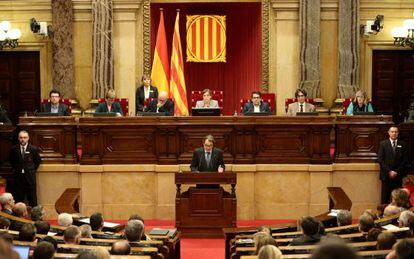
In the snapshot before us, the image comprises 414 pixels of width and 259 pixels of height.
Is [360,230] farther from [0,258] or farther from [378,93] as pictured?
[378,93]

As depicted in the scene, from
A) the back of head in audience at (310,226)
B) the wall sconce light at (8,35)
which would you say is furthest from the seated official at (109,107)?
the back of head in audience at (310,226)

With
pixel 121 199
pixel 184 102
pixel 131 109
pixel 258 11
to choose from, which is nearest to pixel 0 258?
pixel 121 199

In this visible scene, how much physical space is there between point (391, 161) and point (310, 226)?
4724 mm

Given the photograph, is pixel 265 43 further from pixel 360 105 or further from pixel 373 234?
pixel 373 234

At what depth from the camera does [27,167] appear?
10977mm

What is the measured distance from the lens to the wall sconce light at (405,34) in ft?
45.9

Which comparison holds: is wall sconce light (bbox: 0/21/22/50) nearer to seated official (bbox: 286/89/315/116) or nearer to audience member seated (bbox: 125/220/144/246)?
seated official (bbox: 286/89/315/116)

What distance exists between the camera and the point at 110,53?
563 inches

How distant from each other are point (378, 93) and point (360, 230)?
8.29 meters

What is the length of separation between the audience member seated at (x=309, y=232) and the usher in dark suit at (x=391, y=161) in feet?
15.1

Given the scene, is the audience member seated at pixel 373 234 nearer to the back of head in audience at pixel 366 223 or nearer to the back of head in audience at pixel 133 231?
the back of head in audience at pixel 366 223

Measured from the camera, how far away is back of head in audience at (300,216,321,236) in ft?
21.4

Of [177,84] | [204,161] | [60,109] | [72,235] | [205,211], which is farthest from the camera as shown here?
[177,84]

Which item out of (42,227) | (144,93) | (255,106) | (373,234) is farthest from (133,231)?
(144,93)
